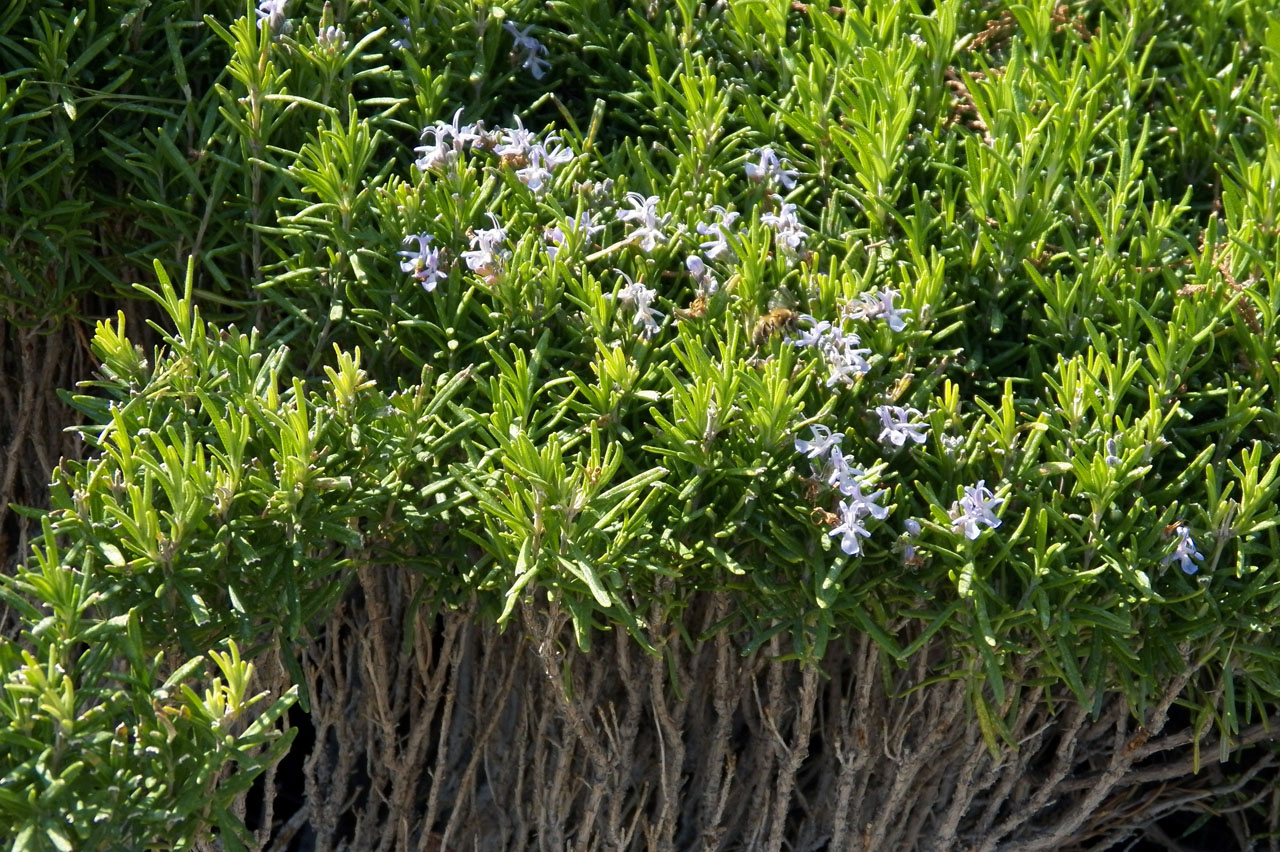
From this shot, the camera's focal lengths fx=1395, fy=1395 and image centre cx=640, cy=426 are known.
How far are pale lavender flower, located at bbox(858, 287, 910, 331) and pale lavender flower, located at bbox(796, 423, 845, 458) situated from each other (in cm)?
26

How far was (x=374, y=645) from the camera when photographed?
2.67 metres

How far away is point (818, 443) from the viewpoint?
2.31 meters

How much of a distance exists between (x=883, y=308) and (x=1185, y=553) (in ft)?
2.15

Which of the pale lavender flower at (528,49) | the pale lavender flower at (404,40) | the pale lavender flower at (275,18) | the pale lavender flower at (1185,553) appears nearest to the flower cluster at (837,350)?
the pale lavender flower at (1185,553)

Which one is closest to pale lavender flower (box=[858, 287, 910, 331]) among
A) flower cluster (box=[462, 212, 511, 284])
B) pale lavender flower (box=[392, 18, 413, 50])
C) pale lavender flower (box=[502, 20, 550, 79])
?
flower cluster (box=[462, 212, 511, 284])

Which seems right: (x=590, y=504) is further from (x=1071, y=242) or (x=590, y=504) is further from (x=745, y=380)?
(x=1071, y=242)

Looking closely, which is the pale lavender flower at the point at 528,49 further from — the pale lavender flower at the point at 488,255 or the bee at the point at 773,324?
the bee at the point at 773,324

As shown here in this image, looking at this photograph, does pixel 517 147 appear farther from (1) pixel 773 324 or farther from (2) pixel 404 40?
(1) pixel 773 324

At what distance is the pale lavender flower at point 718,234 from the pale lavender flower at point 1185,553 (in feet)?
3.06

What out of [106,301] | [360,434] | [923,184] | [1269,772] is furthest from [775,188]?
[1269,772]

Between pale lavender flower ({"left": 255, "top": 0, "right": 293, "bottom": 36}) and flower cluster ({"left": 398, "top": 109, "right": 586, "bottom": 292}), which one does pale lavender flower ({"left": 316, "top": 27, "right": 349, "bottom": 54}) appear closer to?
pale lavender flower ({"left": 255, "top": 0, "right": 293, "bottom": 36})

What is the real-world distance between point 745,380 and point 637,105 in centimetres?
96

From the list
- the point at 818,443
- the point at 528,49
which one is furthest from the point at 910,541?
the point at 528,49

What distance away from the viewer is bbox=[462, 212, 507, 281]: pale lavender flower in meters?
2.48
